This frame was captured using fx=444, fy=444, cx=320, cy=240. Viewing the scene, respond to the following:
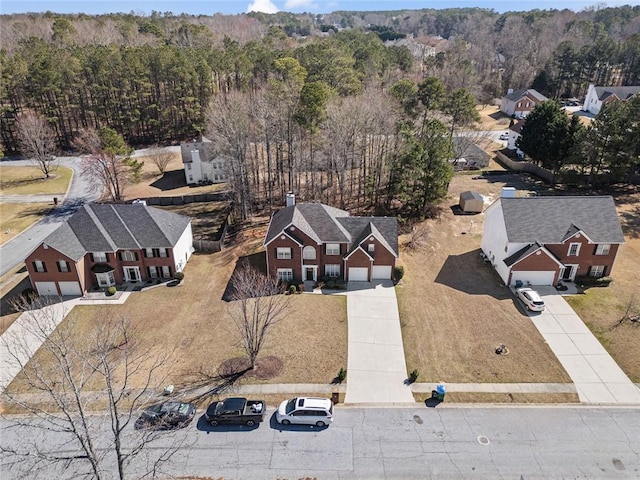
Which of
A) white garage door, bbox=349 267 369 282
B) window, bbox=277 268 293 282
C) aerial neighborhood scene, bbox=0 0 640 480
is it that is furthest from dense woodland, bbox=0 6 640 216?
window, bbox=277 268 293 282

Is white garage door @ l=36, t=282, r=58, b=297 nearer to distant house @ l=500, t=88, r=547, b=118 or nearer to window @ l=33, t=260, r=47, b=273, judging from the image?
window @ l=33, t=260, r=47, b=273

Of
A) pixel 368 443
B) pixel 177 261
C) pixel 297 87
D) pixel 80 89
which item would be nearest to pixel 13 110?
pixel 80 89

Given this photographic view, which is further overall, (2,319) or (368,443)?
(2,319)

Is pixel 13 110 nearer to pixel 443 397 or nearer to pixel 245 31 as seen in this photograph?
pixel 443 397

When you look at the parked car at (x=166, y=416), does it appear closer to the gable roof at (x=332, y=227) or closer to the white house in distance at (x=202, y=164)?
the gable roof at (x=332, y=227)

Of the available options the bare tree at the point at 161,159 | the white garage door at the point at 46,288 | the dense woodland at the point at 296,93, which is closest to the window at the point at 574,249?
the dense woodland at the point at 296,93

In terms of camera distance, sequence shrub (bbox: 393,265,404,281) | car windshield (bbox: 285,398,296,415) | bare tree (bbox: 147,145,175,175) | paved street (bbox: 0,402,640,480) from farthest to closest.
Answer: bare tree (bbox: 147,145,175,175), shrub (bbox: 393,265,404,281), car windshield (bbox: 285,398,296,415), paved street (bbox: 0,402,640,480)
